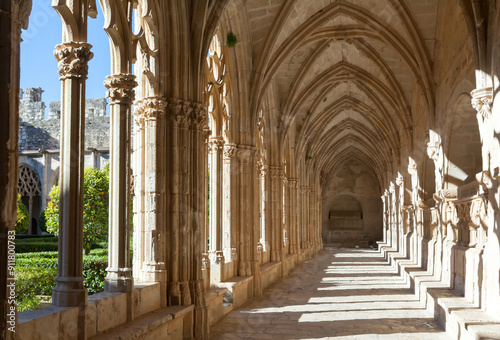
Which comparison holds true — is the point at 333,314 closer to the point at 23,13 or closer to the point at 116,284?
the point at 116,284

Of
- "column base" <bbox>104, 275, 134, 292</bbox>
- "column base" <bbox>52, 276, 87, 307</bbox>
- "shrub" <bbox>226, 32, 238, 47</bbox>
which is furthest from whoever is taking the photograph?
"shrub" <bbox>226, 32, 238, 47</bbox>

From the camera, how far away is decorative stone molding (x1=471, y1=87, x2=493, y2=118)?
6.62 m

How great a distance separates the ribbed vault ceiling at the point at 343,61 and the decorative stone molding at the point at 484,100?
13.8 feet

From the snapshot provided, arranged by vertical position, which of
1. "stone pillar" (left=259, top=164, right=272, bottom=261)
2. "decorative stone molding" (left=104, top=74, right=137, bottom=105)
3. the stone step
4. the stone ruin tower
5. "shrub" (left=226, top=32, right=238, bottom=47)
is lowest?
the stone step

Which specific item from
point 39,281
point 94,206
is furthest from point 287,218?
point 39,281

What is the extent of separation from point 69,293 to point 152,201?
2.30 m

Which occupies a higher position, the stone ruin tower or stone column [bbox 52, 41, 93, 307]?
the stone ruin tower

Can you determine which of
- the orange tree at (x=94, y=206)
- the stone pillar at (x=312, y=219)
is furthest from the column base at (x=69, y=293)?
the stone pillar at (x=312, y=219)

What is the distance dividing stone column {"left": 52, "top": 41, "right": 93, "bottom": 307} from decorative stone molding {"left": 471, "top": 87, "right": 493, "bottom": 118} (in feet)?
15.1

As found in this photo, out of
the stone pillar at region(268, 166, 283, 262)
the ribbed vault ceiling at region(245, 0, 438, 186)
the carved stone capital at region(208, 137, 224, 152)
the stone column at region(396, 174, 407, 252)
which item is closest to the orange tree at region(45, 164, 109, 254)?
the stone pillar at region(268, 166, 283, 262)

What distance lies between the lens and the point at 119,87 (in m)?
5.25

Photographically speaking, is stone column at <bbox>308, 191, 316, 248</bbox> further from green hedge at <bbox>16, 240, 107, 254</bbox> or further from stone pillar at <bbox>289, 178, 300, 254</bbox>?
green hedge at <bbox>16, 240, 107, 254</bbox>

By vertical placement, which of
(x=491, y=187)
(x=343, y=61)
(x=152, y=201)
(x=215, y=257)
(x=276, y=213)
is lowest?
(x=215, y=257)

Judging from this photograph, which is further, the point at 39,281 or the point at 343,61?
the point at 343,61
